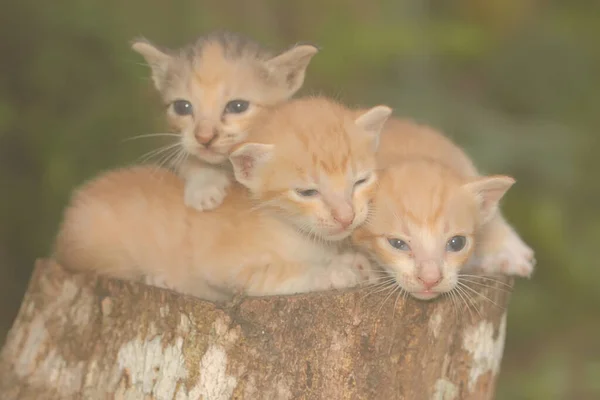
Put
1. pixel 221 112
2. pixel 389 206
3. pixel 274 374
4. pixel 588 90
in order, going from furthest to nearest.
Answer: pixel 588 90 → pixel 221 112 → pixel 389 206 → pixel 274 374

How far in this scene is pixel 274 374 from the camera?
7.34 feet

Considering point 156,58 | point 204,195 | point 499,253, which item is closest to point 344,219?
point 204,195

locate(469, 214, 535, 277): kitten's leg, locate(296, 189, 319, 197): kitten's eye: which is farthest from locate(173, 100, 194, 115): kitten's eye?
locate(469, 214, 535, 277): kitten's leg

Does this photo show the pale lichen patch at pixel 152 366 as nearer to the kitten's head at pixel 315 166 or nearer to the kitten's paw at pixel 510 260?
the kitten's head at pixel 315 166

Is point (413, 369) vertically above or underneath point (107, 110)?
underneath

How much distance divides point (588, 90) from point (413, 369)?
4100 mm

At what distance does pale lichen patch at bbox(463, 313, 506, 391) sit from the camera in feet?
8.31

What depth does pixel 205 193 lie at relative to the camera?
2.70 m

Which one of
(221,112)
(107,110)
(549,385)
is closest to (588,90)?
(549,385)

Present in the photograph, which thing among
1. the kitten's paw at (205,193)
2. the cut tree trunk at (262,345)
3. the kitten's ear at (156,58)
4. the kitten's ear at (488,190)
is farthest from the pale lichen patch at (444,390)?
the kitten's ear at (156,58)

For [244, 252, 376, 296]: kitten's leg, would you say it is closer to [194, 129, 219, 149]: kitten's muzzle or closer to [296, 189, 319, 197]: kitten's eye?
[296, 189, 319, 197]: kitten's eye

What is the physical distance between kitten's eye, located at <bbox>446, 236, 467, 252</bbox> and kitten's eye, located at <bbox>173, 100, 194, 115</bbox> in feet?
3.29

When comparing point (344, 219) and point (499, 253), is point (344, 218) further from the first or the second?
point (499, 253)

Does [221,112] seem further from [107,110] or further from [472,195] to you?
[107,110]
